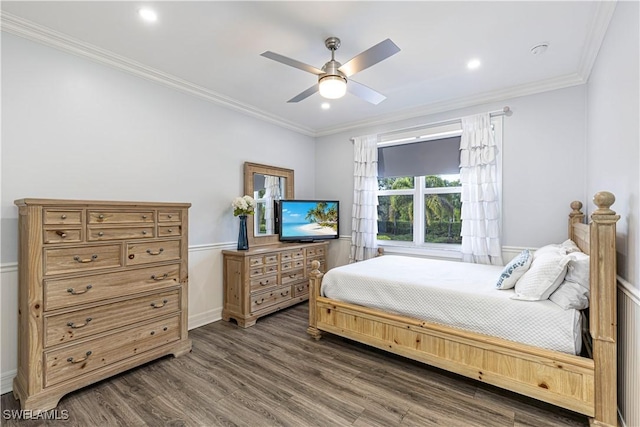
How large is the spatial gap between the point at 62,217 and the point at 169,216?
0.75 metres

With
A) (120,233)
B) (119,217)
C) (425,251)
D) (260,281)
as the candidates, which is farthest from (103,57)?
(425,251)

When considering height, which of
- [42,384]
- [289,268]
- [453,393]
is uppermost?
[289,268]

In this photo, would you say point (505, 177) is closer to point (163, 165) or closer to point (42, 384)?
point (163, 165)

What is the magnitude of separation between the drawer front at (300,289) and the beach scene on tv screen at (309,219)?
74 centimetres

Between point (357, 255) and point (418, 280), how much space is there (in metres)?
1.93

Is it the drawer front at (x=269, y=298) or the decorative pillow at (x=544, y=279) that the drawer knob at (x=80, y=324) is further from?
the decorative pillow at (x=544, y=279)

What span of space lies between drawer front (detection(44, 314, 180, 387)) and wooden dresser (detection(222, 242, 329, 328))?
2.76ft

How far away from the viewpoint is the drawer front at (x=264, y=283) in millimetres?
3499

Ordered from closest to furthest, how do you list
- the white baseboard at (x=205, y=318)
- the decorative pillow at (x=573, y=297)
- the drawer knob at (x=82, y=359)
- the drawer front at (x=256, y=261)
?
1. the decorative pillow at (x=573, y=297)
2. the drawer knob at (x=82, y=359)
3. the white baseboard at (x=205, y=318)
4. the drawer front at (x=256, y=261)

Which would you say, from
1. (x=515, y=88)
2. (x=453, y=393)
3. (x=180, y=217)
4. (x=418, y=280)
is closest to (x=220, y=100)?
(x=180, y=217)

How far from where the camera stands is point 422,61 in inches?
109

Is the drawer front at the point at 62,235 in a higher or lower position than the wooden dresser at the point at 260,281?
higher

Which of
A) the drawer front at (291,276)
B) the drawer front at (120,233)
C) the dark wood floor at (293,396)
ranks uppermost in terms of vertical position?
the drawer front at (120,233)

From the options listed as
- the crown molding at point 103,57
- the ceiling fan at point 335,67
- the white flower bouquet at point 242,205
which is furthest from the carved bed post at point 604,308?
the crown molding at point 103,57
